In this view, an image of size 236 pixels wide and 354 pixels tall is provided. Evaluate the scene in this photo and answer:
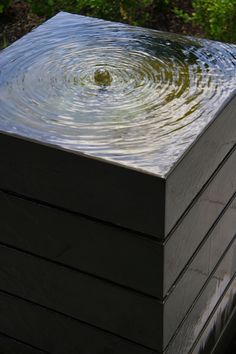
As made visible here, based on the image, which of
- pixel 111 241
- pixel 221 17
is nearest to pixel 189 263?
pixel 111 241

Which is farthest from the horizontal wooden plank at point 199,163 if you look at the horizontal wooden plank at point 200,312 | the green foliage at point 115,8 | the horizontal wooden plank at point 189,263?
the green foliage at point 115,8

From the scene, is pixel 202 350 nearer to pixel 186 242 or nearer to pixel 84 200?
pixel 186 242

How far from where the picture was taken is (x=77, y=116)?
2098 millimetres

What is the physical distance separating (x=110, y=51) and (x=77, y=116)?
48 centimetres

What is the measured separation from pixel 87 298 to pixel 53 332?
33 cm

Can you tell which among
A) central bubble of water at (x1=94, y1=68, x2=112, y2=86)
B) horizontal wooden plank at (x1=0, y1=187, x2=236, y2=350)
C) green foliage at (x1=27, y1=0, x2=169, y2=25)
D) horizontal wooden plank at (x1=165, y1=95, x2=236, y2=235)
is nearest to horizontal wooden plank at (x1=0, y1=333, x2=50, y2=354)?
horizontal wooden plank at (x1=0, y1=187, x2=236, y2=350)

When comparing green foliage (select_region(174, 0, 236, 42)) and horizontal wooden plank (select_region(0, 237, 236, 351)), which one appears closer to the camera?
horizontal wooden plank (select_region(0, 237, 236, 351))

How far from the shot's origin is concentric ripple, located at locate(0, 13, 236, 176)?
1974 mm

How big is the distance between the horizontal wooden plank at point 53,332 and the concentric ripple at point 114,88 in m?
0.78

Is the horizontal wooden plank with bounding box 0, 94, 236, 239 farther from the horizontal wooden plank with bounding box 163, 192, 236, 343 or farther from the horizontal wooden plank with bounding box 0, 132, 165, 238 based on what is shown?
the horizontal wooden plank with bounding box 163, 192, 236, 343

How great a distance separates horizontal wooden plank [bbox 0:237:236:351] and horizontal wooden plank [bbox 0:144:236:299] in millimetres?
46

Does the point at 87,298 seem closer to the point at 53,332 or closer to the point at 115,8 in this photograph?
the point at 53,332

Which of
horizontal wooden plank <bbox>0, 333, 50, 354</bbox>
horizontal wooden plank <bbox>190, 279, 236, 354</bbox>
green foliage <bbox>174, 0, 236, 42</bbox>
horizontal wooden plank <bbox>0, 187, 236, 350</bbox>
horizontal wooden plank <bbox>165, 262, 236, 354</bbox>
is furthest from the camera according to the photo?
green foliage <bbox>174, 0, 236, 42</bbox>

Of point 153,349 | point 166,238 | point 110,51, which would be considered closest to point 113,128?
point 166,238
